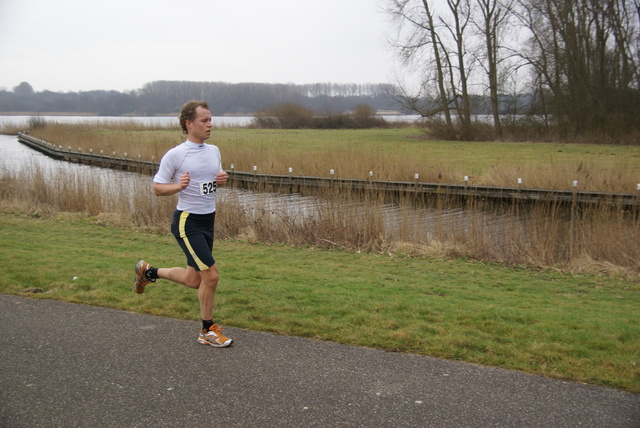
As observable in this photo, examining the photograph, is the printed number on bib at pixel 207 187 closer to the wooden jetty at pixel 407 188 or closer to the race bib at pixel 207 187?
the race bib at pixel 207 187

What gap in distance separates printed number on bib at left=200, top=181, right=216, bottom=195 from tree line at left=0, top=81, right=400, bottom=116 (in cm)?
4555

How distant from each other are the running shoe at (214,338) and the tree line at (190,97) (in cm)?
4585

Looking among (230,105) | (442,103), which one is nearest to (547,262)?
(442,103)

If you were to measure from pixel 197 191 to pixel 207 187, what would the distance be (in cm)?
9

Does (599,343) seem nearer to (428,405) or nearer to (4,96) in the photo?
(428,405)

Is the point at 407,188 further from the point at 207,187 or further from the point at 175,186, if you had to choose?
the point at 175,186

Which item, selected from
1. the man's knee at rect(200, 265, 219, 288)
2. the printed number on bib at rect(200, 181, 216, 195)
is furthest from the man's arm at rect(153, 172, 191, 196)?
the man's knee at rect(200, 265, 219, 288)

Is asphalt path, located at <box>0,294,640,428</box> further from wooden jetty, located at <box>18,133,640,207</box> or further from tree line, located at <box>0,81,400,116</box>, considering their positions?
tree line, located at <box>0,81,400,116</box>

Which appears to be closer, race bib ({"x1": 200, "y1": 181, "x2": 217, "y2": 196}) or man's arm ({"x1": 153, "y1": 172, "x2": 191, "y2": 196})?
man's arm ({"x1": 153, "y1": 172, "x2": 191, "y2": 196})

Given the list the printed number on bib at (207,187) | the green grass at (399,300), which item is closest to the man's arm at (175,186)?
the printed number on bib at (207,187)

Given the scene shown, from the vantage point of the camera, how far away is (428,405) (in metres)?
3.70

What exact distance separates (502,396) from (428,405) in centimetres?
53

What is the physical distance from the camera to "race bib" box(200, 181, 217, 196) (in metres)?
4.76

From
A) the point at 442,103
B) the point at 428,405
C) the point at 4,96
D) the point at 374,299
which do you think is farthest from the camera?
the point at 4,96
